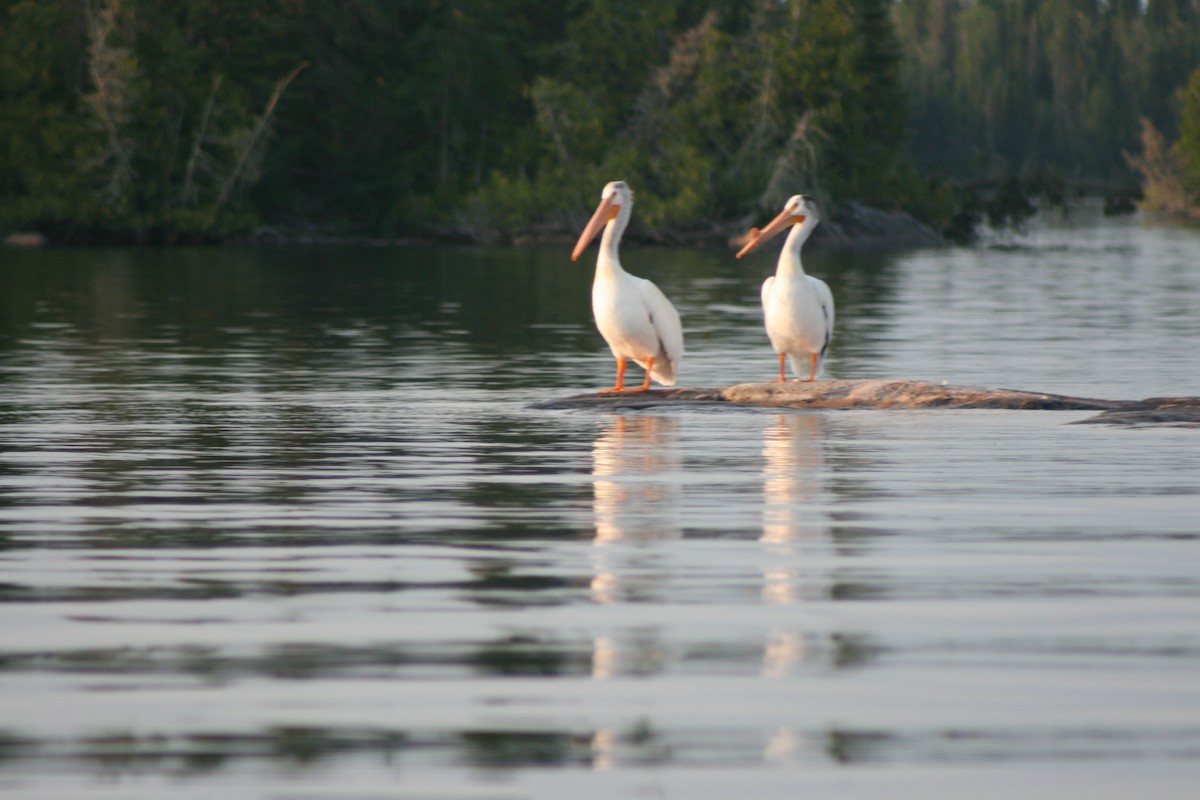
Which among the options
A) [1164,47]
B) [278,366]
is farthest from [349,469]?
[1164,47]

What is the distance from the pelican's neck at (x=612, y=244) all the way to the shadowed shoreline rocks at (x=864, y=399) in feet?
2.94

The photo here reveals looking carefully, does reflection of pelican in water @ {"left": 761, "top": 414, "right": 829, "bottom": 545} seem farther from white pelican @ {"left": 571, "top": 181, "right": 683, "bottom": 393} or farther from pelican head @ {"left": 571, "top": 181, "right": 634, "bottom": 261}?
pelican head @ {"left": 571, "top": 181, "right": 634, "bottom": 261}

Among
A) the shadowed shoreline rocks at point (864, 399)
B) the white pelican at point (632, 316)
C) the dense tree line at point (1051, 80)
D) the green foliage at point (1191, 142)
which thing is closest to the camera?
the shadowed shoreline rocks at point (864, 399)

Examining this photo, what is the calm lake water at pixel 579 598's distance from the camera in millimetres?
5016

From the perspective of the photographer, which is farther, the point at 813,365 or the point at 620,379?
the point at 813,365

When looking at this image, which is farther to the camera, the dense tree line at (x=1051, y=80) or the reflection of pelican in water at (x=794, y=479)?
the dense tree line at (x=1051, y=80)

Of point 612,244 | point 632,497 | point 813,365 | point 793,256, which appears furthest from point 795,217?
point 632,497

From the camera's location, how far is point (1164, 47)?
164 m

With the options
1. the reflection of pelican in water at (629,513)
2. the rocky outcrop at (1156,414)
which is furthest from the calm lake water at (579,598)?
the rocky outcrop at (1156,414)

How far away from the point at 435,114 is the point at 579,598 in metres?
65.5

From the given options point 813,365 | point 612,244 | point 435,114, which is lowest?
point 813,365

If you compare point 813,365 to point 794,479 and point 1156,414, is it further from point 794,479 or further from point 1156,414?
point 794,479

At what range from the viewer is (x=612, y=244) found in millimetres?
14891

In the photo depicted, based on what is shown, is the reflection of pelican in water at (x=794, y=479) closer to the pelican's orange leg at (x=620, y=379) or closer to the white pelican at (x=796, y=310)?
the white pelican at (x=796, y=310)
